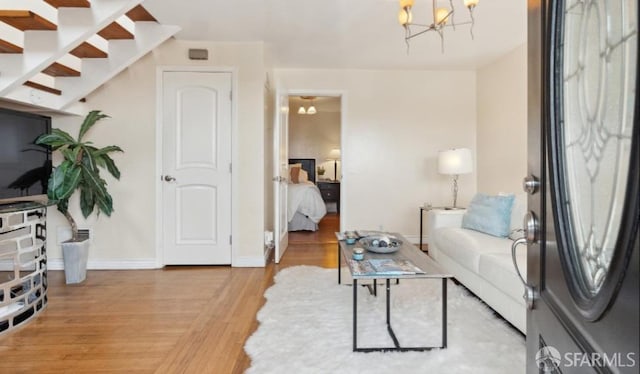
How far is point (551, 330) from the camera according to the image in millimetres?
726

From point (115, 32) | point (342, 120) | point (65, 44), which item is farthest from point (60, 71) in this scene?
point (342, 120)

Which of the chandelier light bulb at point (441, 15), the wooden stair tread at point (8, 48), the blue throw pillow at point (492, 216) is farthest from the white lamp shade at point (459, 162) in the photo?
the wooden stair tread at point (8, 48)

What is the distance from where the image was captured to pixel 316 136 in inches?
344

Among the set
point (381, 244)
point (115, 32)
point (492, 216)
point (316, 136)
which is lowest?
point (381, 244)

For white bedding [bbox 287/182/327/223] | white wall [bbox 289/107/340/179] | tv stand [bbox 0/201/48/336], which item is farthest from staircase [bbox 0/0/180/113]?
white wall [bbox 289/107/340/179]

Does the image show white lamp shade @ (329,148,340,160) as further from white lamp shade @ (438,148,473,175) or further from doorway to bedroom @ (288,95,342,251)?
white lamp shade @ (438,148,473,175)

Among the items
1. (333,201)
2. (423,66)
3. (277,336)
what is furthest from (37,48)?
(333,201)

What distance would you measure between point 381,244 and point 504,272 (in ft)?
2.56

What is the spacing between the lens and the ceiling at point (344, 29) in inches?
117

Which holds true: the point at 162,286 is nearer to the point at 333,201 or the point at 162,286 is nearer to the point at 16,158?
the point at 16,158

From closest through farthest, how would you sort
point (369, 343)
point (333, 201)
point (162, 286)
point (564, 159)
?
point (564, 159), point (369, 343), point (162, 286), point (333, 201)

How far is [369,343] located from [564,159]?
1694 mm

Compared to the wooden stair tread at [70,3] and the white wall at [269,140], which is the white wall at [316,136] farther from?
the wooden stair tread at [70,3]

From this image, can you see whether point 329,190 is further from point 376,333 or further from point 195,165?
point 376,333
